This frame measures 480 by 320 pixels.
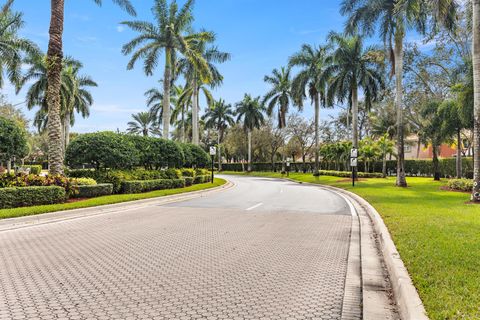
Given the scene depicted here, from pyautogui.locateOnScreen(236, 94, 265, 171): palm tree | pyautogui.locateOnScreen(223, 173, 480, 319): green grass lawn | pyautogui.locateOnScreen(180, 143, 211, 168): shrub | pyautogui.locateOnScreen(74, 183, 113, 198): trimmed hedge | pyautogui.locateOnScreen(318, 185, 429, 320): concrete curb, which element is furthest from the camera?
pyautogui.locateOnScreen(236, 94, 265, 171): palm tree

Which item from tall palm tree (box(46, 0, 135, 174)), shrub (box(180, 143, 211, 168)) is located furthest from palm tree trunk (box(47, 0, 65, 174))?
shrub (box(180, 143, 211, 168))

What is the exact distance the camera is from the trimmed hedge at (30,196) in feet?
37.8

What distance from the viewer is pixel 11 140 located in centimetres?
1480

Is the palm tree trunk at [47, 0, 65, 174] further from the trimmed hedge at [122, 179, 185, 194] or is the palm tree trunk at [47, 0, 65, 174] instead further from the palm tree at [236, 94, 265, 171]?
the palm tree at [236, 94, 265, 171]

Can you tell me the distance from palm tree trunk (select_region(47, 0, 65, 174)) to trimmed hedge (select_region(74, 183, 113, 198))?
1.25 meters

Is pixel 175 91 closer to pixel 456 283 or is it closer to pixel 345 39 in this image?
pixel 345 39

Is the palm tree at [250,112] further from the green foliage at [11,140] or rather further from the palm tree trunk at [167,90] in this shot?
the green foliage at [11,140]

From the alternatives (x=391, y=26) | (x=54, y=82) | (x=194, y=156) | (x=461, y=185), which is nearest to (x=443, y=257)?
(x=54, y=82)

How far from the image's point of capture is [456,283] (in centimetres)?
437

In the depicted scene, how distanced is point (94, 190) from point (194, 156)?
16.2 meters

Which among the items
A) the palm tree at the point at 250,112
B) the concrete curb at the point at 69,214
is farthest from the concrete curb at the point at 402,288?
the palm tree at the point at 250,112

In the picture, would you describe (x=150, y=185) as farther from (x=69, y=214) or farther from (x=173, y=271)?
(x=173, y=271)

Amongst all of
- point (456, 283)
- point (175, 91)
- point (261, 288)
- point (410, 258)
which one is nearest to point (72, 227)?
point (261, 288)

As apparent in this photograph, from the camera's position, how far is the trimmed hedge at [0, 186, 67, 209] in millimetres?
11531
